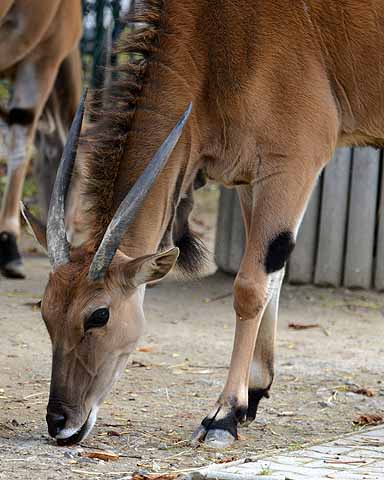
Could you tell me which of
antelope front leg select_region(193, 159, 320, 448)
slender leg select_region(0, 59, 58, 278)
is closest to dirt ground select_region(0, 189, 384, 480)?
antelope front leg select_region(193, 159, 320, 448)

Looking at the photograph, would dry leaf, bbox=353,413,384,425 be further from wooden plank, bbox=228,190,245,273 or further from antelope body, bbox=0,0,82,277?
antelope body, bbox=0,0,82,277

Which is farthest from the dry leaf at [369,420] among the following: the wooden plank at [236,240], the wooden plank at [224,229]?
the wooden plank at [224,229]

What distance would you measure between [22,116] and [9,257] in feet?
3.49

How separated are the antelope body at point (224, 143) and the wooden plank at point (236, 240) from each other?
3.06 meters

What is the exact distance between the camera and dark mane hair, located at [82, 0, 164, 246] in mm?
4848

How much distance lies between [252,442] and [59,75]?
5.18 metres

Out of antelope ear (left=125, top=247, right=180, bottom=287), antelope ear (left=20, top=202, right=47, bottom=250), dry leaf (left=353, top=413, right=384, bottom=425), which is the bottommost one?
dry leaf (left=353, top=413, right=384, bottom=425)

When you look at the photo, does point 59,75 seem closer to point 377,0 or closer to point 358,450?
point 377,0

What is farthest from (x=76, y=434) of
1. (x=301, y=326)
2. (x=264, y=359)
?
(x=301, y=326)

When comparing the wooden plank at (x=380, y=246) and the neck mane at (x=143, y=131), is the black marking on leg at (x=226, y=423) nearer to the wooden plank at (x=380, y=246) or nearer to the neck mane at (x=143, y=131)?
the neck mane at (x=143, y=131)

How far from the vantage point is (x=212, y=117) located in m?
5.07

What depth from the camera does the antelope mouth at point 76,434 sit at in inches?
172

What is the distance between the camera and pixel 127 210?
452 centimetres

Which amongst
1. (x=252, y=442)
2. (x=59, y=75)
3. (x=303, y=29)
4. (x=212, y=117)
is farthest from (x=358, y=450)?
(x=59, y=75)
